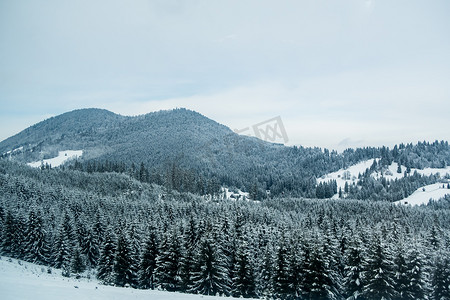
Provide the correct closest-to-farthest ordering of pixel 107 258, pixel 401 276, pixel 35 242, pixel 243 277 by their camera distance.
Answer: pixel 401 276 → pixel 243 277 → pixel 107 258 → pixel 35 242

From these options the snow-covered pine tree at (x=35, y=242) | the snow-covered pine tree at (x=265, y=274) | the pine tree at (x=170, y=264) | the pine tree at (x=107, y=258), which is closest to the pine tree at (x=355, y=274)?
the snow-covered pine tree at (x=265, y=274)

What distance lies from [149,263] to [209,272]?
11279mm

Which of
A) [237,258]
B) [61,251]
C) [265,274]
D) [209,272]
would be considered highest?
[237,258]

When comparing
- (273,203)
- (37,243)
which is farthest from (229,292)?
(273,203)

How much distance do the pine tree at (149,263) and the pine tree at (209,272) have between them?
8.36m

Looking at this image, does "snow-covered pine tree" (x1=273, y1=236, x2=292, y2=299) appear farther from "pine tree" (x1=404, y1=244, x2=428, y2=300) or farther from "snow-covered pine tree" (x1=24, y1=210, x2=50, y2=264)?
"snow-covered pine tree" (x1=24, y1=210, x2=50, y2=264)

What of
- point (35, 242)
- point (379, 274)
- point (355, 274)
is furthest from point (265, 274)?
point (35, 242)

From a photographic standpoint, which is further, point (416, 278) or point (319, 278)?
point (319, 278)

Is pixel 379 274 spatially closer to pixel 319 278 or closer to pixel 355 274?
pixel 355 274

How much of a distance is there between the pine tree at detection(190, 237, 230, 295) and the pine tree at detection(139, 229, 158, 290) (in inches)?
329

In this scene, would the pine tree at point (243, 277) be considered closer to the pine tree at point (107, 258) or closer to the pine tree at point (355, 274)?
the pine tree at point (355, 274)

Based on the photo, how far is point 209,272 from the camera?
120 feet

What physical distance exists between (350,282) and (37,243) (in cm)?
5637

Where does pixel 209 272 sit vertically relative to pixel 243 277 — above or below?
above
